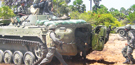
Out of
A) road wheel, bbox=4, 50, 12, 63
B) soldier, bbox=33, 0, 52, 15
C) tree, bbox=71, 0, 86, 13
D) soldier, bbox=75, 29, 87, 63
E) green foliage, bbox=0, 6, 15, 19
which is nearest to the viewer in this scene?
soldier, bbox=75, 29, 87, 63

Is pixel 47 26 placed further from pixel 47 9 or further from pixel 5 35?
pixel 47 9

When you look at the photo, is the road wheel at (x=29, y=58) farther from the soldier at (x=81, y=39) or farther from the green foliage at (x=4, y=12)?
the green foliage at (x=4, y=12)

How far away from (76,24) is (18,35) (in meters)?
2.38

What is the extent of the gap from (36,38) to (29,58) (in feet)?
3.11

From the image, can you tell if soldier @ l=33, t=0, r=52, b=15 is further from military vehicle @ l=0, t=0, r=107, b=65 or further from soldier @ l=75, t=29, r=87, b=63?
soldier @ l=75, t=29, r=87, b=63

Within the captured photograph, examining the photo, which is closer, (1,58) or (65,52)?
(65,52)

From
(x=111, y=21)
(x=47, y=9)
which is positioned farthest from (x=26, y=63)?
(x=111, y=21)

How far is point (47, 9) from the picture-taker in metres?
9.23

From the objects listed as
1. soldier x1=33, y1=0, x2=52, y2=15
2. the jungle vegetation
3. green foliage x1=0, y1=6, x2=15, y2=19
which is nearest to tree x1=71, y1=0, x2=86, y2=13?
the jungle vegetation

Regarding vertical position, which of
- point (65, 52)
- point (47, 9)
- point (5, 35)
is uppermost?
point (47, 9)

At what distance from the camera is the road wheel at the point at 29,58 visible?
22.5 feet

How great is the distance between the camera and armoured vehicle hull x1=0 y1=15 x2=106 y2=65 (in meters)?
6.38

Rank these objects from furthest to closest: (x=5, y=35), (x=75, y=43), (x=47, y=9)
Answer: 1. (x=47, y=9)
2. (x=5, y=35)
3. (x=75, y=43)

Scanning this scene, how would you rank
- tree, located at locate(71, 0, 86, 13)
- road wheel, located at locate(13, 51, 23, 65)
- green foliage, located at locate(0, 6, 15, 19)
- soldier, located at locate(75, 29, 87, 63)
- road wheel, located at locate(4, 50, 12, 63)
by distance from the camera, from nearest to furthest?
1. soldier, located at locate(75, 29, 87, 63)
2. road wheel, located at locate(13, 51, 23, 65)
3. road wheel, located at locate(4, 50, 12, 63)
4. green foliage, located at locate(0, 6, 15, 19)
5. tree, located at locate(71, 0, 86, 13)
